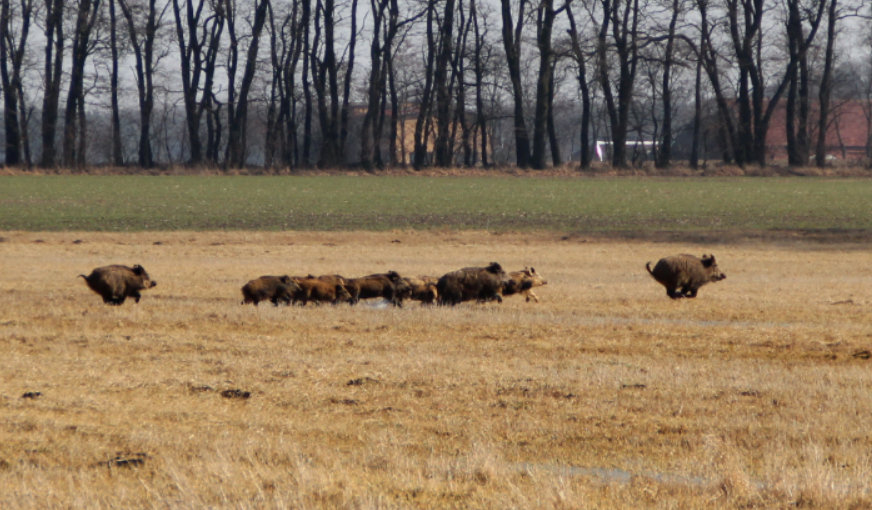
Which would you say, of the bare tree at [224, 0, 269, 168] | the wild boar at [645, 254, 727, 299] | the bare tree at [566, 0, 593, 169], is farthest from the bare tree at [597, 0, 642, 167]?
the wild boar at [645, 254, 727, 299]

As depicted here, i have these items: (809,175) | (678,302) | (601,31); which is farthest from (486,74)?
(678,302)

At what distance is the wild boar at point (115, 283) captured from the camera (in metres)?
13.3

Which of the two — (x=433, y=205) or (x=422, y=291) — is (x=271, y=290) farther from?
(x=433, y=205)

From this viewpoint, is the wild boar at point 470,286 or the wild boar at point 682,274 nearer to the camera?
the wild boar at point 470,286

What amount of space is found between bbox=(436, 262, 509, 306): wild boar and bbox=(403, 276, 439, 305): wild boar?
0.51 feet

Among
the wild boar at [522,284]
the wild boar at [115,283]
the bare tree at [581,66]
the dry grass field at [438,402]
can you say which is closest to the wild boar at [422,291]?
the dry grass field at [438,402]

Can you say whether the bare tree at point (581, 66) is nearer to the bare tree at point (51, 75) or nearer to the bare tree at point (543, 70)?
the bare tree at point (543, 70)

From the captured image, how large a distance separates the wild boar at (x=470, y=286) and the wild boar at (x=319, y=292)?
1.20 m

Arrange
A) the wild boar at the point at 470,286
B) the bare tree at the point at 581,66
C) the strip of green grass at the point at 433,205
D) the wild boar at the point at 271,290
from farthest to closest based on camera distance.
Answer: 1. the bare tree at the point at 581,66
2. the strip of green grass at the point at 433,205
3. the wild boar at the point at 470,286
4. the wild boar at the point at 271,290

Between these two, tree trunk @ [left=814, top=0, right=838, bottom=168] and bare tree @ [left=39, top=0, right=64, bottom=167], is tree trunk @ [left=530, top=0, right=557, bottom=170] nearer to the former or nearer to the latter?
tree trunk @ [left=814, top=0, right=838, bottom=168]

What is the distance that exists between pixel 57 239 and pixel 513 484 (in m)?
22.3

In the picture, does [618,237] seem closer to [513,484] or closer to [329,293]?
[329,293]

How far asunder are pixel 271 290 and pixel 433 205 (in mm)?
24401

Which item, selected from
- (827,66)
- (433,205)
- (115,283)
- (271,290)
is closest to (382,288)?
(271,290)
